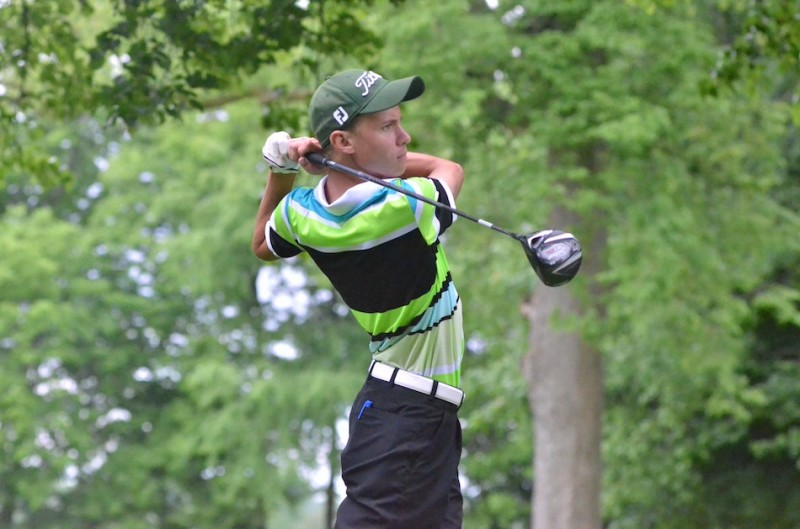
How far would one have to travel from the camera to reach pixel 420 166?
4.69 m

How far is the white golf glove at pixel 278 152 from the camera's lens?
4.52 meters

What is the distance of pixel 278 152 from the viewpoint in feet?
14.9

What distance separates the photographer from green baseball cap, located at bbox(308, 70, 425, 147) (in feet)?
14.2

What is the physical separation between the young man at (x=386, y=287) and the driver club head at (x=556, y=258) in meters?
0.31

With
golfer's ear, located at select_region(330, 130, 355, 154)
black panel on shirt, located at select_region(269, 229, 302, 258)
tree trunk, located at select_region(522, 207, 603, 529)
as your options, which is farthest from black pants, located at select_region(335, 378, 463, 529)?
tree trunk, located at select_region(522, 207, 603, 529)

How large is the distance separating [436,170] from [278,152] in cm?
52

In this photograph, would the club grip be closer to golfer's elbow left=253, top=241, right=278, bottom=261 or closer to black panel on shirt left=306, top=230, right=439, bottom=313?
black panel on shirt left=306, top=230, right=439, bottom=313

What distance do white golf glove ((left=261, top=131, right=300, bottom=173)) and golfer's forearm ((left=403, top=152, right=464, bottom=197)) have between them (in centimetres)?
39

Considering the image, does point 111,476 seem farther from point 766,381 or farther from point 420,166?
point 420,166

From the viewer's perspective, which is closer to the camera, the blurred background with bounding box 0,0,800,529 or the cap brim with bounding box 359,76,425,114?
the cap brim with bounding box 359,76,425,114

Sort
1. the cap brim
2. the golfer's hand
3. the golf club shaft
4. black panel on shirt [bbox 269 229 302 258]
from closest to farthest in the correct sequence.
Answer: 1. the golf club shaft
2. the cap brim
3. the golfer's hand
4. black panel on shirt [bbox 269 229 302 258]

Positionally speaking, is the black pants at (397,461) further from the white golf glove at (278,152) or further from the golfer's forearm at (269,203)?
the white golf glove at (278,152)

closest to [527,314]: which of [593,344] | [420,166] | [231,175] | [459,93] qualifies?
[593,344]

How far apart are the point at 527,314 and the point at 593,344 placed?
2953 mm
